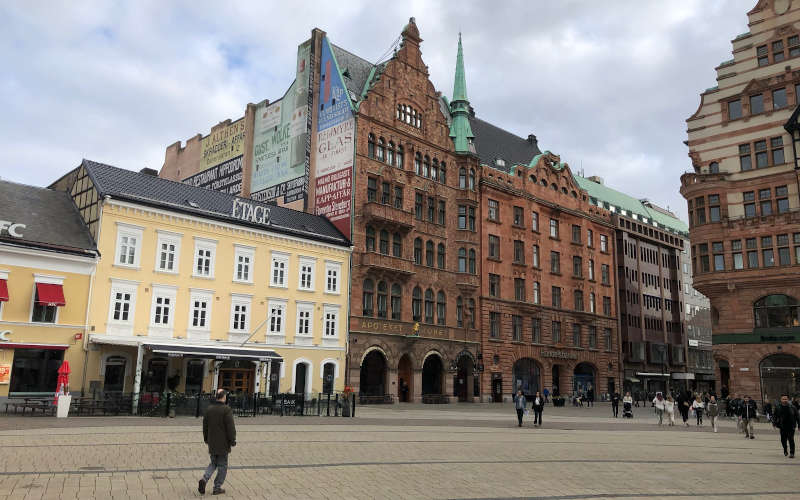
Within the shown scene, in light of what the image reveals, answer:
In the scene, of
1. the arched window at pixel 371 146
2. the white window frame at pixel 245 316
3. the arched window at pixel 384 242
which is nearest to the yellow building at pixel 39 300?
the white window frame at pixel 245 316

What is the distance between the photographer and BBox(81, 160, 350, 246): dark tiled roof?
37.2 metres

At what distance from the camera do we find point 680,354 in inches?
3263

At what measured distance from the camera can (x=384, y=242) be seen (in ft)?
163

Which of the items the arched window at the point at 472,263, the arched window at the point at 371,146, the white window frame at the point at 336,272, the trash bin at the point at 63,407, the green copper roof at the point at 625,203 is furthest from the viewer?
the green copper roof at the point at 625,203

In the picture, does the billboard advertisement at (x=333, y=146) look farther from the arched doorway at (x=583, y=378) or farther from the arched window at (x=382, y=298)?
the arched doorway at (x=583, y=378)

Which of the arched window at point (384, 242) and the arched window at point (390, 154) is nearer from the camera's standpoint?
the arched window at point (384, 242)

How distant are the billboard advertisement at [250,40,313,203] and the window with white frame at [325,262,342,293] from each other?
840 cm

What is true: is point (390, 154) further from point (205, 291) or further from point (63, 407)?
point (63, 407)

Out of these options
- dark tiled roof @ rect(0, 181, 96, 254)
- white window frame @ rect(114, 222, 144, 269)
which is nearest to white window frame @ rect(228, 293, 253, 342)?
white window frame @ rect(114, 222, 144, 269)

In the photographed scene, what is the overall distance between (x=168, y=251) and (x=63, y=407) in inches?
504

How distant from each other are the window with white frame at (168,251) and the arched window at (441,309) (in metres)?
22.0

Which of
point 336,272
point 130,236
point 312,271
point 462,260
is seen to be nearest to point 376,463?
point 130,236

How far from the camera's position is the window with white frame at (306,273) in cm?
4428

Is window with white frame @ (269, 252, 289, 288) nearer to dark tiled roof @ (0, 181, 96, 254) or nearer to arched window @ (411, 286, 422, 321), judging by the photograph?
dark tiled roof @ (0, 181, 96, 254)
